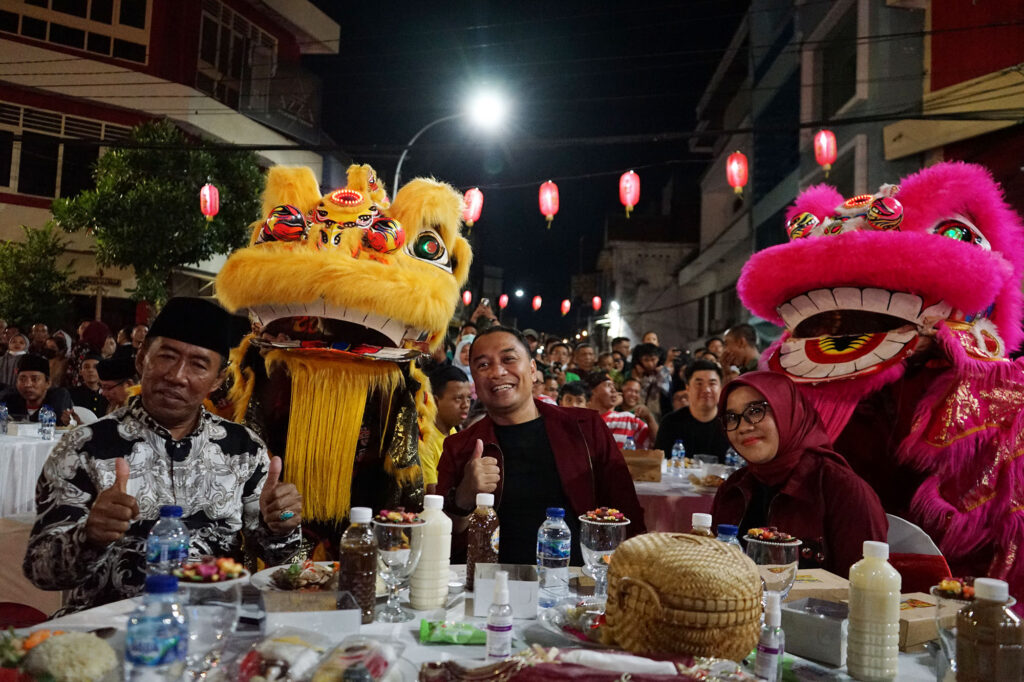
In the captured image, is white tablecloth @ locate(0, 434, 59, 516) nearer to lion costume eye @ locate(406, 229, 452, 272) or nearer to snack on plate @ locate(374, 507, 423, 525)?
lion costume eye @ locate(406, 229, 452, 272)

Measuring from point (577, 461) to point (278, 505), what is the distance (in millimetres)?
1238

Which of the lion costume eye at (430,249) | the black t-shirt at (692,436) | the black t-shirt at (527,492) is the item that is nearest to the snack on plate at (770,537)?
the black t-shirt at (527,492)

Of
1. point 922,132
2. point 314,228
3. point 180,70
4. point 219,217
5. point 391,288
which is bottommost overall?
point 391,288

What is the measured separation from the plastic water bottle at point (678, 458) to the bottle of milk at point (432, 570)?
3.82m

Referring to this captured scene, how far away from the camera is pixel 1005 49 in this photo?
9.10 metres

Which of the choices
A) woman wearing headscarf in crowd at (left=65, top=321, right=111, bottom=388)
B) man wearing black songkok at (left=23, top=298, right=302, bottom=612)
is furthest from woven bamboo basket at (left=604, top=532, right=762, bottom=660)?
woman wearing headscarf in crowd at (left=65, top=321, right=111, bottom=388)

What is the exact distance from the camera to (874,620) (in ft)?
5.58

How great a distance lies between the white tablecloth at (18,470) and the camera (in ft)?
18.8

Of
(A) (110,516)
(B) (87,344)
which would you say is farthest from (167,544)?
(B) (87,344)

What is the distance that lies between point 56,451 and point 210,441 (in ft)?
1.52

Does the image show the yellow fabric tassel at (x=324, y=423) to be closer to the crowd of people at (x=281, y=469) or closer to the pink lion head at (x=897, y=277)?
the crowd of people at (x=281, y=469)

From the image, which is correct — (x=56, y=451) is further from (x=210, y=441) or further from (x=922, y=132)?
(x=922, y=132)

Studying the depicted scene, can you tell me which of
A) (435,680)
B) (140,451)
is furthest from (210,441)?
(435,680)

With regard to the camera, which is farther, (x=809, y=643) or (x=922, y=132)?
(x=922, y=132)
